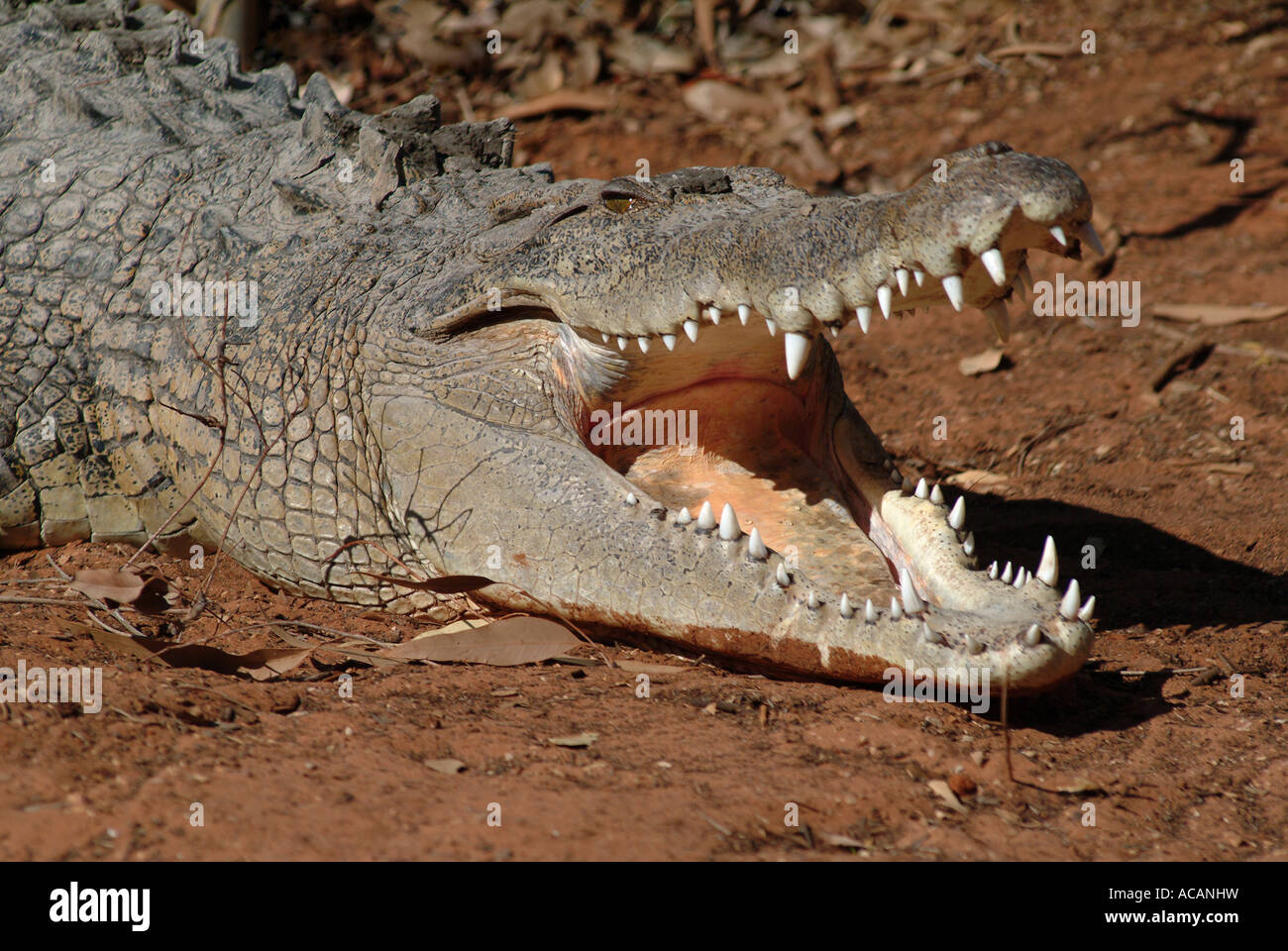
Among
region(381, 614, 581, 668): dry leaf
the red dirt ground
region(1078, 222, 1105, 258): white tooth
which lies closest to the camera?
the red dirt ground

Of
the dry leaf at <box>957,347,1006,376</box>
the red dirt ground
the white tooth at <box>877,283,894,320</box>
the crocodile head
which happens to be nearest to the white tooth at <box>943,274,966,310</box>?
the crocodile head

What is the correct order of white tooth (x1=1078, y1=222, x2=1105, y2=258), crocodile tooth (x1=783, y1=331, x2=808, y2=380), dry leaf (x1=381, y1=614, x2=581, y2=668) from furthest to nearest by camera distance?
1. dry leaf (x1=381, y1=614, x2=581, y2=668)
2. crocodile tooth (x1=783, y1=331, x2=808, y2=380)
3. white tooth (x1=1078, y1=222, x2=1105, y2=258)

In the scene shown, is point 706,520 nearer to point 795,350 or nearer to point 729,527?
point 729,527

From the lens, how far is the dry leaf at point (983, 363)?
539 cm

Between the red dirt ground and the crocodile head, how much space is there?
213 millimetres

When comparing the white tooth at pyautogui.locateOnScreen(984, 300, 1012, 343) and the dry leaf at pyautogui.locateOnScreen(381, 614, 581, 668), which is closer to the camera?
the white tooth at pyautogui.locateOnScreen(984, 300, 1012, 343)

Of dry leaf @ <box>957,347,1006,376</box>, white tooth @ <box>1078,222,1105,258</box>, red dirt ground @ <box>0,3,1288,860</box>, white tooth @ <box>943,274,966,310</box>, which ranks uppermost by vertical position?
dry leaf @ <box>957,347,1006,376</box>

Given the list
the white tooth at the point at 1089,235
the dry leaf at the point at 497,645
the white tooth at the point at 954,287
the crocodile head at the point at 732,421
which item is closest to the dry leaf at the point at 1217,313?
the crocodile head at the point at 732,421

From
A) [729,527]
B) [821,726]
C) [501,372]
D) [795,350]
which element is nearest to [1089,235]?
[795,350]

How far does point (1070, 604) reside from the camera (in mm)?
2547

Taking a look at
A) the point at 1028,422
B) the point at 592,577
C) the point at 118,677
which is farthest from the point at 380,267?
the point at 1028,422

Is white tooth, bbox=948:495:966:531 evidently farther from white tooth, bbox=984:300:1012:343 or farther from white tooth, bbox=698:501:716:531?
white tooth, bbox=698:501:716:531

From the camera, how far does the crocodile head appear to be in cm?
248
